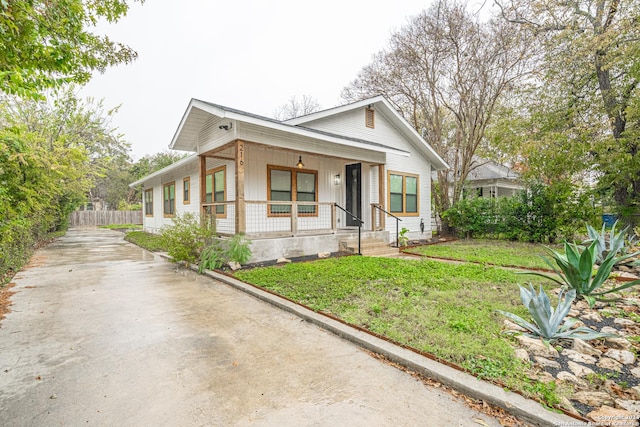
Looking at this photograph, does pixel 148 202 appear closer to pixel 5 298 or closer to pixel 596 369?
pixel 5 298

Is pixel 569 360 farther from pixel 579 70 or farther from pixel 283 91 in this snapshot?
pixel 283 91

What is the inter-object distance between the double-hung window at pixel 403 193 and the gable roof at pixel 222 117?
1.41m

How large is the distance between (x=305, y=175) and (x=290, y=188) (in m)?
0.73

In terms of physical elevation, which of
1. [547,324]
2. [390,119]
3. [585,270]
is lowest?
[547,324]

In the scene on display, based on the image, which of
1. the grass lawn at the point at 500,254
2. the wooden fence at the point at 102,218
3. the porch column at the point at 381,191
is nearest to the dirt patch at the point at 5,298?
the grass lawn at the point at 500,254

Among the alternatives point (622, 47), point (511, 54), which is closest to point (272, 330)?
point (622, 47)

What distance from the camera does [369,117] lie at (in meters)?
10.9

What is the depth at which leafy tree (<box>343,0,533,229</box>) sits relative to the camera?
473 inches

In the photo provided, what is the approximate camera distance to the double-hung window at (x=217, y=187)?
31.4 feet

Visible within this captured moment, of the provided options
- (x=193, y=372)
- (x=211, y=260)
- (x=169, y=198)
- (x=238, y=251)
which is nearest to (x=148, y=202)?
(x=169, y=198)

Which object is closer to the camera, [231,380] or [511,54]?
[231,380]

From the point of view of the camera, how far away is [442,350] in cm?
274

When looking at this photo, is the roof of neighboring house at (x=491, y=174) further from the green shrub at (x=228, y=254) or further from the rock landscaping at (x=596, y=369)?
the rock landscaping at (x=596, y=369)

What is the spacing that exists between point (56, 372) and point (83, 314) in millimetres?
1835
